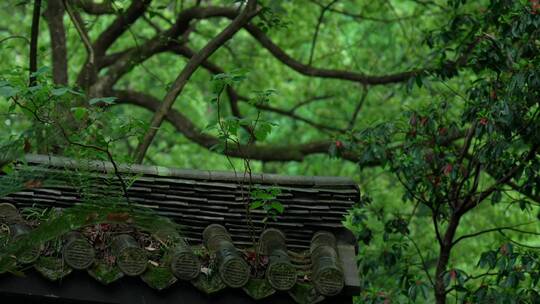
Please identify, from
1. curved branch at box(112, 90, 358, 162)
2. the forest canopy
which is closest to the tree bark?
the forest canopy

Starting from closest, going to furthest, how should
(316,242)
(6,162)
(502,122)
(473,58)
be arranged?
(6,162) < (316,242) < (502,122) < (473,58)

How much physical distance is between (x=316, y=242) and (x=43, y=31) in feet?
41.4

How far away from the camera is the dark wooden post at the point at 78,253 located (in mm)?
5984

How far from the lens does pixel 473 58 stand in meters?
8.73

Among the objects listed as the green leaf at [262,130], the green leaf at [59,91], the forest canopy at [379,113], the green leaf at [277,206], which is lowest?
the green leaf at [277,206]

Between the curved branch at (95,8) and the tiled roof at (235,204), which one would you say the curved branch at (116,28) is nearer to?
the curved branch at (95,8)

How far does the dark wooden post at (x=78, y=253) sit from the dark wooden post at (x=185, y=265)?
0.46 meters

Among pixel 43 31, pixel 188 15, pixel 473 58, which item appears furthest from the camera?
pixel 43 31

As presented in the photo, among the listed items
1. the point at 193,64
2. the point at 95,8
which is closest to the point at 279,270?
the point at 193,64

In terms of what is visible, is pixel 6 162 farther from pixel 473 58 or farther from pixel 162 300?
pixel 473 58

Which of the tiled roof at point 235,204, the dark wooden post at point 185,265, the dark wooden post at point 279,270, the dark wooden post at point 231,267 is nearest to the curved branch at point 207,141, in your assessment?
the tiled roof at point 235,204

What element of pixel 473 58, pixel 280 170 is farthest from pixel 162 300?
pixel 280 170

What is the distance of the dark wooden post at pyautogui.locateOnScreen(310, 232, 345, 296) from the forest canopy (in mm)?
768

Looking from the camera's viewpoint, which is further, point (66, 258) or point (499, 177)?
point (499, 177)
